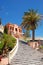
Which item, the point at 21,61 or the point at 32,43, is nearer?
the point at 21,61

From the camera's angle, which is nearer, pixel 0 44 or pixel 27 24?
pixel 0 44

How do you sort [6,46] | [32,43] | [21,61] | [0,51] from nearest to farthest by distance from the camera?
1. [21,61]
2. [0,51]
3. [6,46]
4. [32,43]

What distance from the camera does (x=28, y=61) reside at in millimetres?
24625

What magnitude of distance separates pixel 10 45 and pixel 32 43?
9.52m

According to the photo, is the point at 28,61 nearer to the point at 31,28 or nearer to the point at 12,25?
the point at 31,28

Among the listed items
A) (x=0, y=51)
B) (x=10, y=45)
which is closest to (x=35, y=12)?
(x=10, y=45)

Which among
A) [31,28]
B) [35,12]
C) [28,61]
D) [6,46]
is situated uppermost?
[35,12]

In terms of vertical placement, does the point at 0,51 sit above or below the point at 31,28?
below

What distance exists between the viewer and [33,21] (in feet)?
145

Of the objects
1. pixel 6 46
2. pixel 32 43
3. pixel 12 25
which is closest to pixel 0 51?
pixel 6 46

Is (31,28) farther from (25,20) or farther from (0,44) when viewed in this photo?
(0,44)

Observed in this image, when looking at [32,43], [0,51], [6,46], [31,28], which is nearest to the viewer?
[0,51]

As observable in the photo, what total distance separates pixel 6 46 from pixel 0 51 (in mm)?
2524

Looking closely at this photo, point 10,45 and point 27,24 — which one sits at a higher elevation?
point 27,24
